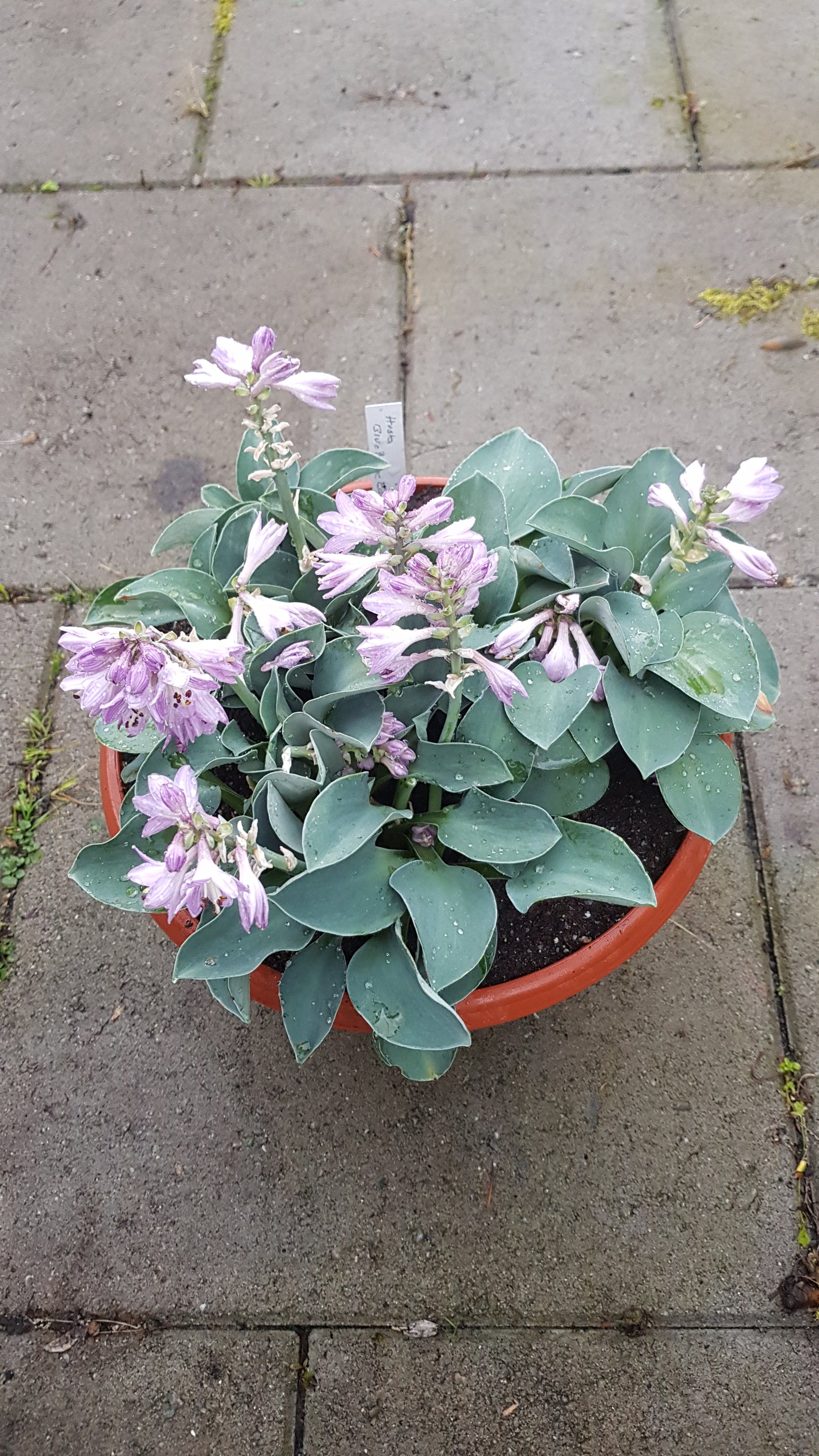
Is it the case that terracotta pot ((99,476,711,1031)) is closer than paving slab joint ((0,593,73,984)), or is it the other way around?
terracotta pot ((99,476,711,1031))

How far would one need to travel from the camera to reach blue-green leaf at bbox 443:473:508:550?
4.30ft

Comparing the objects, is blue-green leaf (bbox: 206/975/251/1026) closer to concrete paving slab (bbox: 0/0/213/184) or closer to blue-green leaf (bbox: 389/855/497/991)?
blue-green leaf (bbox: 389/855/497/991)

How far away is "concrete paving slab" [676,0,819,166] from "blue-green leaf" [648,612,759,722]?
6.62ft

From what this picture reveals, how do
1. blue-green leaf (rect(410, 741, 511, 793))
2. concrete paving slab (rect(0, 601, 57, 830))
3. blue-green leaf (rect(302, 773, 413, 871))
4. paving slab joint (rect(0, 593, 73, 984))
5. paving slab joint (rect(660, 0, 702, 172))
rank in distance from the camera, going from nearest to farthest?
blue-green leaf (rect(302, 773, 413, 871)), blue-green leaf (rect(410, 741, 511, 793)), paving slab joint (rect(0, 593, 73, 984)), concrete paving slab (rect(0, 601, 57, 830)), paving slab joint (rect(660, 0, 702, 172))

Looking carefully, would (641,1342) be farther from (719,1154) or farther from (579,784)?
(579,784)

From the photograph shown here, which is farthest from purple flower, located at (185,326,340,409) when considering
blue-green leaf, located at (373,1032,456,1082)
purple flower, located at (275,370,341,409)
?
blue-green leaf, located at (373,1032,456,1082)

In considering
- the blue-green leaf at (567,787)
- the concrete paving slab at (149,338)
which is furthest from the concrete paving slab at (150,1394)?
the concrete paving slab at (149,338)

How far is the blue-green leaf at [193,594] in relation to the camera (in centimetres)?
131

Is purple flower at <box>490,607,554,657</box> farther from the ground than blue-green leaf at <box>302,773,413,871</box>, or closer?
farther from the ground

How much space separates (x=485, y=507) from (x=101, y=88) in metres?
2.47

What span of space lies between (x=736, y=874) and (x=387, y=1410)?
104cm

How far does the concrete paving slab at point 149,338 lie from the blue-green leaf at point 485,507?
3.37 ft

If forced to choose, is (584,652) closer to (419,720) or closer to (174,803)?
(419,720)

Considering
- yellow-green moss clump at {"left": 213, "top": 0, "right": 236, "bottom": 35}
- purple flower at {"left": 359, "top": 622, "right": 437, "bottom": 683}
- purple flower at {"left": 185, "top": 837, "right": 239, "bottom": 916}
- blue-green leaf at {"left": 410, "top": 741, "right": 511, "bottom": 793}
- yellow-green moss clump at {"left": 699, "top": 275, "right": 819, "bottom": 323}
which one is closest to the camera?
purple flower at {"left": 185, "top": 837, "right": 239, "bottom": 916}
